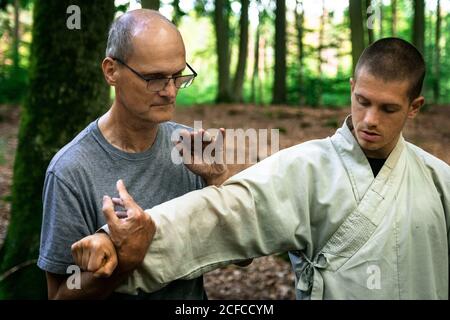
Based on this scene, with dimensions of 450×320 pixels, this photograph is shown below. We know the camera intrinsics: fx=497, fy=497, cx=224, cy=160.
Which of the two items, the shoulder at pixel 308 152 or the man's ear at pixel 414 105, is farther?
the man's ear at pixel 414 105

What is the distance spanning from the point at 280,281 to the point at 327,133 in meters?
4.46

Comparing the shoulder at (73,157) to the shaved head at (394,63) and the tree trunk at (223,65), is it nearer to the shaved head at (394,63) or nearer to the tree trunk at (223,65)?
the shaved head at (394,63)

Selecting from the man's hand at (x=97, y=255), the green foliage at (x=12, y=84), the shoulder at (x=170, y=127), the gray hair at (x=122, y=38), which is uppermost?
the green foliage at (x=12, y=84)

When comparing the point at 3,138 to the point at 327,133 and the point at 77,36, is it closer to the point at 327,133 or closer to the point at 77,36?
→ the point at 327,133

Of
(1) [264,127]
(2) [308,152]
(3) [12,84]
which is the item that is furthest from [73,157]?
(3) [12,84]

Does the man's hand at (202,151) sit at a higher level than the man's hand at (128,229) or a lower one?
higher

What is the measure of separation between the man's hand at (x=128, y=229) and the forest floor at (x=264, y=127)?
3.32 metres

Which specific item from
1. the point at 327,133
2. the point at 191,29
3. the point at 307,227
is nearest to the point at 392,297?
the point at 307,227

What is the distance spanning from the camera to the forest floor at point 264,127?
5230 millimetres

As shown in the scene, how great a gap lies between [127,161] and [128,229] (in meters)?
0.45

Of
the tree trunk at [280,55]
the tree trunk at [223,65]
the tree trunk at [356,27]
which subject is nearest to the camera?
the tree trunk at [356,27]

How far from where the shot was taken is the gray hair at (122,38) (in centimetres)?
217

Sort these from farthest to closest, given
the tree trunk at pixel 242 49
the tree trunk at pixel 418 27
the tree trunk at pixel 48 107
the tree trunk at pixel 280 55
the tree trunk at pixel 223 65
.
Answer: the tree trunk at pixel 242 49 < the tree trunk at pixel 223 65 < the tree trunk at pixel 280 55 < the tree trunk at pixel 418 27 < the tree trunk at pixel 48 107

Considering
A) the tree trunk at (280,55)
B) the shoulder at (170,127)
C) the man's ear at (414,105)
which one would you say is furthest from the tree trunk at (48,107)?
the tree trunk at (280,55)
